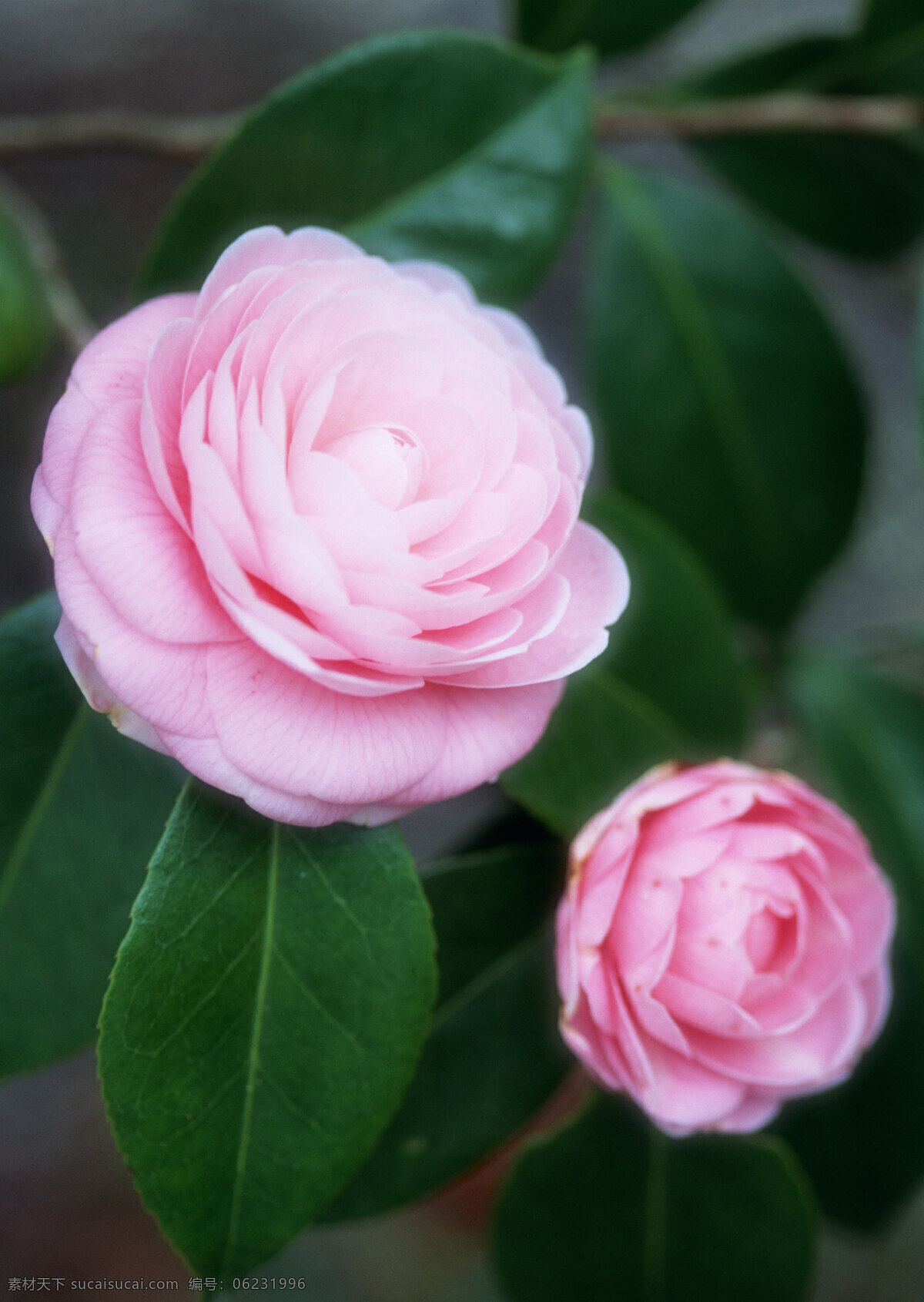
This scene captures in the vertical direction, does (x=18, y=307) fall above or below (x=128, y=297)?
above

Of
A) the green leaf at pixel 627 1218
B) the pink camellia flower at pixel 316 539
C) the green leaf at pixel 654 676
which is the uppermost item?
the pink camellia flower at pixel 316 539

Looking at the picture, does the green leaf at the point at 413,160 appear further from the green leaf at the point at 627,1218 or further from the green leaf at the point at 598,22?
the green leaf at the point at 627,1218

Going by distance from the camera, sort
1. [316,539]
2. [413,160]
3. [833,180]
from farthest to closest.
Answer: [833,180]
[413,160]
[316,539]

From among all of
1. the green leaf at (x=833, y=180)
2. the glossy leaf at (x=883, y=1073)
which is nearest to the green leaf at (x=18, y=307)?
the green leaf at (x=833, y=180)

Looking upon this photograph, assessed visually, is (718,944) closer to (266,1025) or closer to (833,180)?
(266,1025)

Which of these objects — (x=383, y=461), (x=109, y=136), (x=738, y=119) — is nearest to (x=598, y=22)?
(x=738, y=119)
